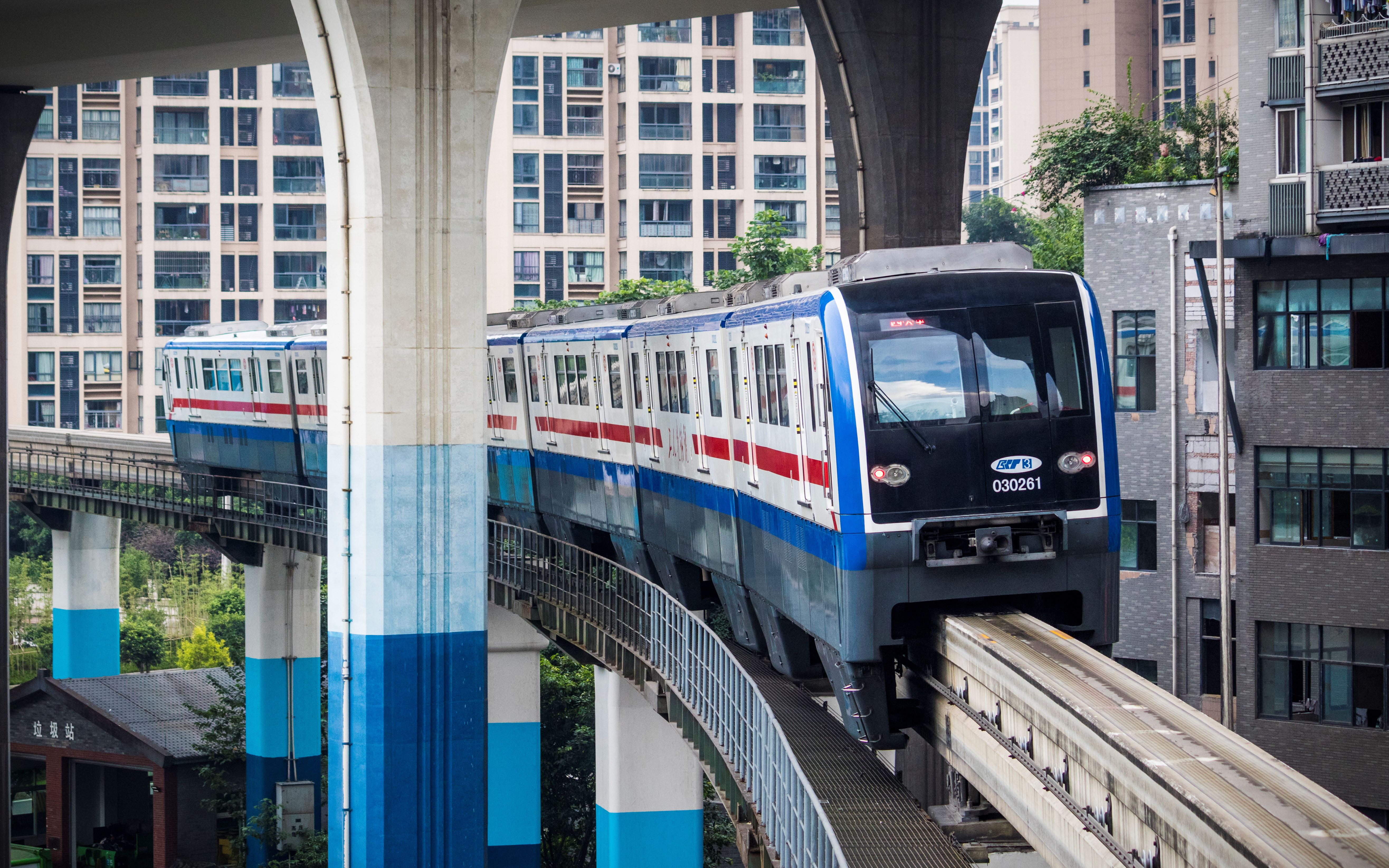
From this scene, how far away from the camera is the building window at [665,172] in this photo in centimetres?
6016

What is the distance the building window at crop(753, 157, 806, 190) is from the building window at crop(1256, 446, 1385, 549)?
3901 cm

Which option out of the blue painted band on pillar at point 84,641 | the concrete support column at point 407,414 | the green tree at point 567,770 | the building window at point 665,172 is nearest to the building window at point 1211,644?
the green tree at point 567,770

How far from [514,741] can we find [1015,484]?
19015 millimetres

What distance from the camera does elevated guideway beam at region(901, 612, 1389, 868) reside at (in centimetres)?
725

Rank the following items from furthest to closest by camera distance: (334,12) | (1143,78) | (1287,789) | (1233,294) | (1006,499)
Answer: (1143,78), (1233,294), (334,12), (1006,499), (1287,789)

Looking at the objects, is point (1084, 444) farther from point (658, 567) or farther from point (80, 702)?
point (80, 702)

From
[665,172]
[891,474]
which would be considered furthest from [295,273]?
[891,474]

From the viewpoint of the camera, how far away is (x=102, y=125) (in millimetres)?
61938

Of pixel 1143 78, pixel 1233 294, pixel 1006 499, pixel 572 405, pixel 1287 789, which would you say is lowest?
pixel 1287 789

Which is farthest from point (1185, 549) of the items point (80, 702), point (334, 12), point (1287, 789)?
point (80, 702)

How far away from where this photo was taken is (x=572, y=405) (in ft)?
A: 74.5

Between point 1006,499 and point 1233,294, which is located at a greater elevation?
point 1233,294

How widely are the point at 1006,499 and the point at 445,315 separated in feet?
21.4

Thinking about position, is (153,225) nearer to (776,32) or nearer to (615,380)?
(776,32)
